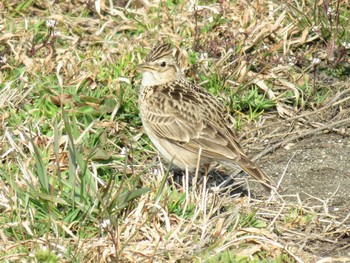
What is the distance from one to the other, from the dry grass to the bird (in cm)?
22

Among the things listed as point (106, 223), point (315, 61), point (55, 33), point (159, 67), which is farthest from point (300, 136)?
point (55, 33)

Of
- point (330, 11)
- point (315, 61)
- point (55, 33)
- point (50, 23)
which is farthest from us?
point (55, 33)

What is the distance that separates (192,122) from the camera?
7660 mm

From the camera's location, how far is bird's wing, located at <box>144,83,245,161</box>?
24.3 feet

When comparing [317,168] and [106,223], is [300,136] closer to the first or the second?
[317,168]

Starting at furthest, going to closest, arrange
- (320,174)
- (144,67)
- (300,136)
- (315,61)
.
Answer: (315,61)
(300,136)
(144,67)
(320,174)

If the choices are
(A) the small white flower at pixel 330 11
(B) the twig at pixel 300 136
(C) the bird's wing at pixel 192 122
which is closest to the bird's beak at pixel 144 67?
(C) the bird's wing at pixel 192 122

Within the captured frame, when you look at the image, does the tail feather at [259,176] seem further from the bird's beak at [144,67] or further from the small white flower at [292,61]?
the small white flower at [292,61]

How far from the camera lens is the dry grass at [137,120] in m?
6.40

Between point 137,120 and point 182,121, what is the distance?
789mm

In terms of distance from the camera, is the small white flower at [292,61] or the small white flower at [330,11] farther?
the small white flower at [330,11]

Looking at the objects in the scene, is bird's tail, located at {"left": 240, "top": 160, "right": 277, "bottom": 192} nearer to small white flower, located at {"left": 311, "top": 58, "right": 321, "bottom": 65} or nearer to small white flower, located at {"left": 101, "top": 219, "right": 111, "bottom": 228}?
small white flower, located at {"left": 101, "top": 219, "right": 111, "bottom": 228}

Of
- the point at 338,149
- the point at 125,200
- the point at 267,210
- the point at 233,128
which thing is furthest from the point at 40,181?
the point at 338,149

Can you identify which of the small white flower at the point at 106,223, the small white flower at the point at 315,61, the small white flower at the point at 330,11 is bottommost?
the small white flower at the point at 315,61
